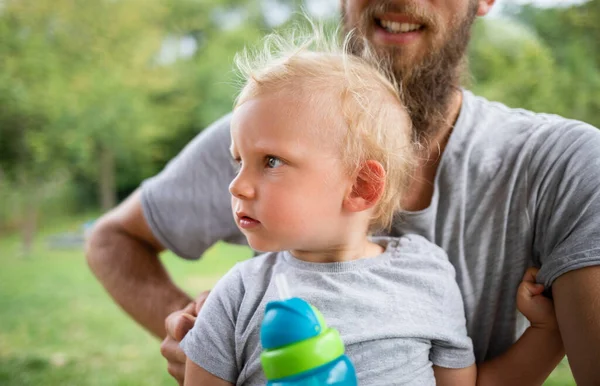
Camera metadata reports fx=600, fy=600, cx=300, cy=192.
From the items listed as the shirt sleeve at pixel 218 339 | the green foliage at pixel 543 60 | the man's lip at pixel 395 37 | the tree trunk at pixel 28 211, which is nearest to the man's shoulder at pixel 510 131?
the man's lip at pixel 395 37

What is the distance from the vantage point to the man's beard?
1.15 meters

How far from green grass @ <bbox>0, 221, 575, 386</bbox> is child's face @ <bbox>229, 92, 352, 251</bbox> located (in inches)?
91.1

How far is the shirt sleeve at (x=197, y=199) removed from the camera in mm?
1357

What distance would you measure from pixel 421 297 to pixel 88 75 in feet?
10.8

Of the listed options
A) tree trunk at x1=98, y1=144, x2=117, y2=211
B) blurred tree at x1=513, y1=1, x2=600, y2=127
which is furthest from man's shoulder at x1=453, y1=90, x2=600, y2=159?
tree trunk at x1=98, y1=144, x2=117, y2=211

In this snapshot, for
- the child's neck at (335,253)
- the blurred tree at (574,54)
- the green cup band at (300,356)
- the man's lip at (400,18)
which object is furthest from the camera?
the blurred tree at (574,54)

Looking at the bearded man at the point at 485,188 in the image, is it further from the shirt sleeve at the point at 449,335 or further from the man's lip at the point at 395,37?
the shirt sleeve at the point at 449,335

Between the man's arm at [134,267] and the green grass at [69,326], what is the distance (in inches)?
67.7

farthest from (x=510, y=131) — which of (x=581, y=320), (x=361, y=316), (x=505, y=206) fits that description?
(x=361, y=316)

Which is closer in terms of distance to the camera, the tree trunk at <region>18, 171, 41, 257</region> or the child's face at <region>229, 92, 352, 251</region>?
the child's face at <region>229, 92, 352, 251</region>

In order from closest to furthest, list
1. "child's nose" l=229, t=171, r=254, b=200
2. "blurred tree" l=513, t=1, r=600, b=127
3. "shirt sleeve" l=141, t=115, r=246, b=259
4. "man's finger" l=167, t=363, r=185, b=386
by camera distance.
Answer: "child's nose" l=229, t=171, r=254, b=200, "man's finger" l=167, t=363, r=185, b=386, "shirt sleeve" l=141, t=115, r=246, b=259, "blurred tree" l=513, t=1, r=600, b=127

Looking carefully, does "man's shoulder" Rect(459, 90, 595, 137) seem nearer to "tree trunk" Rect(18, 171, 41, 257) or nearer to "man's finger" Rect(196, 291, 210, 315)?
"man's finger" Rect(196, 291, 210, 315)

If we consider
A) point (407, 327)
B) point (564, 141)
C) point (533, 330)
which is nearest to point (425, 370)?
point (407, 327)

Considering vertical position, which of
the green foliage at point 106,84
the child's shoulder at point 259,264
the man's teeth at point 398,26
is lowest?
the green foliage at point 106,84
